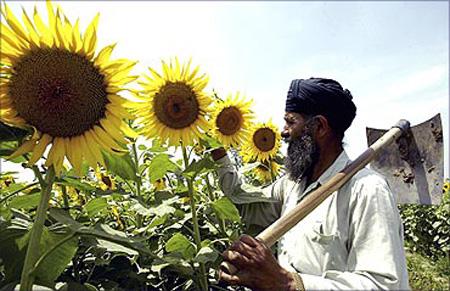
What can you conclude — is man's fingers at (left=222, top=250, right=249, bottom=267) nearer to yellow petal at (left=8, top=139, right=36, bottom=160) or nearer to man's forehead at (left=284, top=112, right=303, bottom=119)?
yellow petal at (left=8, top=139, right=36, bottom=160)

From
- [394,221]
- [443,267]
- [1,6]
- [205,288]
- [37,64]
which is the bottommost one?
[443,267]

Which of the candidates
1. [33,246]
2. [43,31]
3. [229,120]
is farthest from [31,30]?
[229,120]

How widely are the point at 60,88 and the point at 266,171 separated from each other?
8.23ft

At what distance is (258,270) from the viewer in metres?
1.77

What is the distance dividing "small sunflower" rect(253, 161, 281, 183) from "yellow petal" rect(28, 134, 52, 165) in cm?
234

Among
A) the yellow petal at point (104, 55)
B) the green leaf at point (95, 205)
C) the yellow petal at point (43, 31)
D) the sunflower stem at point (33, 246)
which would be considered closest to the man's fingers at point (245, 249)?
the green leaf at point (95, 205)

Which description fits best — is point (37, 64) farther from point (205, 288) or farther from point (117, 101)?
point (205, 288)

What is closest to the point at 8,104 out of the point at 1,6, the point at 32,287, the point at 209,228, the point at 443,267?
the point at 1,6

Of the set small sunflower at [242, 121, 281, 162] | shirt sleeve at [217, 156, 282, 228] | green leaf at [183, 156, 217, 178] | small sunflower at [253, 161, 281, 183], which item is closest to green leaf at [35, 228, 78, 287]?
green leaf at [183, 156, 217, 178]

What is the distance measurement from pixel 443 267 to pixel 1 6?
273 inches

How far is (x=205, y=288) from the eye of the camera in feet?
7.07

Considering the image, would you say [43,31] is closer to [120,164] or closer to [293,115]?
[120,164]

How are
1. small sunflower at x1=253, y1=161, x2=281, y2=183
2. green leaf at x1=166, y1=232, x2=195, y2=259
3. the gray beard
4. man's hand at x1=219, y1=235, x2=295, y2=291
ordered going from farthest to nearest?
1. small sunflower at x1=253, y1=161, x2=281, y2=183
2. the gray beard
3. green leaf at x1=166, y1=232, x2=195, y2=259
4. man's hand at x1=219, y1=235, x2=295, y2=291

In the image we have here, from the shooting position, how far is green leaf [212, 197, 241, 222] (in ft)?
7.30
